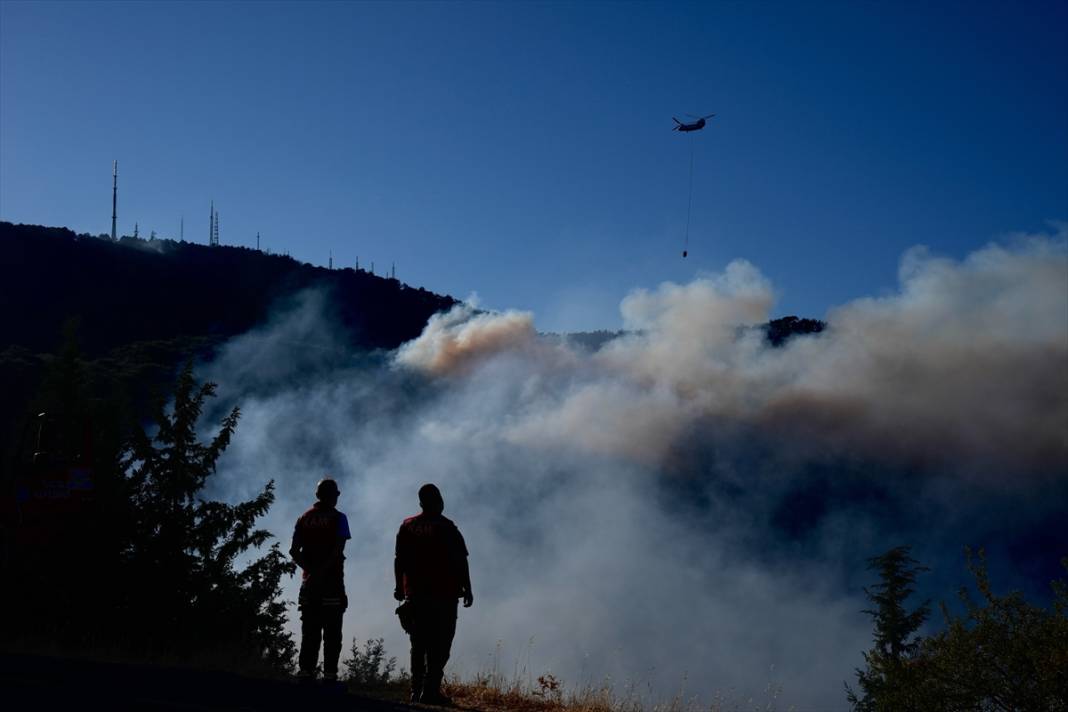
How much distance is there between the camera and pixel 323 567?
11281 mm

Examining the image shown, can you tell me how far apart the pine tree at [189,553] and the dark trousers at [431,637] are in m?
6.61

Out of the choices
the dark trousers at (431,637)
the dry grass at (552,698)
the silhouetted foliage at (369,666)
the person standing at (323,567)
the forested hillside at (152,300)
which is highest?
the forested hillside at (152,300)

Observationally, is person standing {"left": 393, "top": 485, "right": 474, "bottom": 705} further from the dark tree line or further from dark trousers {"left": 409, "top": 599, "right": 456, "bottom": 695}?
the dark tree line

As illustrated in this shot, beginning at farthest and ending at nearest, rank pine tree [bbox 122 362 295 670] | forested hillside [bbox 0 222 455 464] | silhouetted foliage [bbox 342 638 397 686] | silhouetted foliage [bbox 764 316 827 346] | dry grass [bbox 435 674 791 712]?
silhouetted foliage [bbox 764 316 827 346], forested hillside [bbox 0 222 455 464], pine tree [bbox 122 362 295 670], silhouetted foliage [bbox 342 638 397 686], dry grass [bbox 435 674 791 712]

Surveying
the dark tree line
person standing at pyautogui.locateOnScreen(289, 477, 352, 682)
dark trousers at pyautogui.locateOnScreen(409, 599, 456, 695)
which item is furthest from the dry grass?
the dark tree line

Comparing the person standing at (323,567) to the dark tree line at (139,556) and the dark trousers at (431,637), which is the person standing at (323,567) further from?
the dark tree line at (139,556)

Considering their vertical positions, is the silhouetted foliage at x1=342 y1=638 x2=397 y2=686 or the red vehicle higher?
the red vehicle

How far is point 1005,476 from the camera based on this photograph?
170 meters

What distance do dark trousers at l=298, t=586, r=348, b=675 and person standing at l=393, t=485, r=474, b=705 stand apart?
2.68 feet

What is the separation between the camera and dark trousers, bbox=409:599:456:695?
11008mm

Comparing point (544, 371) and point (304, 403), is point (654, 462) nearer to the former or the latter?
point (544, 371)

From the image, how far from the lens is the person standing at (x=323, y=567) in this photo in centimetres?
1130

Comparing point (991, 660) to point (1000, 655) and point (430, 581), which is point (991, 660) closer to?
point (1000, 655)

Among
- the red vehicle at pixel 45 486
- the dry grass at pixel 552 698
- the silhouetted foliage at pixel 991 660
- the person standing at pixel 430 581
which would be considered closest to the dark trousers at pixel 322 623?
the person standing at pixel 430 581
